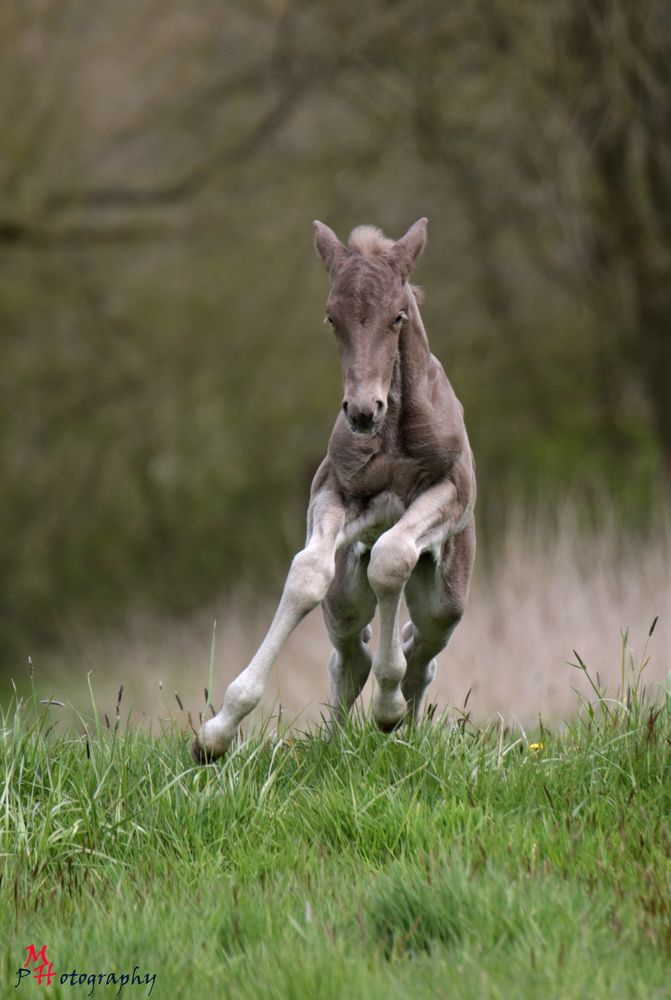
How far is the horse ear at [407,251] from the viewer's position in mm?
4527

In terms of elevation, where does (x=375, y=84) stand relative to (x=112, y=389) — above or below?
above

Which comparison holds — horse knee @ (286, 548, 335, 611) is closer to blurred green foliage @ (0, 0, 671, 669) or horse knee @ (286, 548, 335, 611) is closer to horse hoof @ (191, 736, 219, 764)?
horse hoof @ (191, 736, 219, 764)

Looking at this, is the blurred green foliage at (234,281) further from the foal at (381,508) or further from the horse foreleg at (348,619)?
the foal at (381,508)

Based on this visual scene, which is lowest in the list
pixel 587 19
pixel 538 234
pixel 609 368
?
pixel 609 368

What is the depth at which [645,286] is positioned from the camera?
14.4 m

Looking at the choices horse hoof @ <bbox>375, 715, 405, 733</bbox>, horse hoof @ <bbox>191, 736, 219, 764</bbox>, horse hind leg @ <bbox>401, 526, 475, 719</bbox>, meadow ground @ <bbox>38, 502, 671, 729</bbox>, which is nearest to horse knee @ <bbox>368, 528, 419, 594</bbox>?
horse hoof @ <bbox>375, 715, 405, 733</bbox>

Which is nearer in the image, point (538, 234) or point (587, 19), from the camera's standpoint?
point (587, 19)

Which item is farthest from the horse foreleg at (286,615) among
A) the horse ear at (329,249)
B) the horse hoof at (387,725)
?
the horse ear at (329,249)

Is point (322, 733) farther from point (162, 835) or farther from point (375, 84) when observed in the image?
point (375, 84)

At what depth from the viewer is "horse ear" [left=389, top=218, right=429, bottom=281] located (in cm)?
453

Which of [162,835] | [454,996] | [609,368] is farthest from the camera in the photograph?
[609,368]

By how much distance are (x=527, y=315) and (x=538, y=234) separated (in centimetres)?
99

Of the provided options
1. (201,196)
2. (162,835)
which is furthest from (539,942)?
(201,196)

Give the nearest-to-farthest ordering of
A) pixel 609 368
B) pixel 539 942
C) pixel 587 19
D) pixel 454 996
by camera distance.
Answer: pixel 454 996
pixel 539 942
pixel 587 19
pixel 609 368
